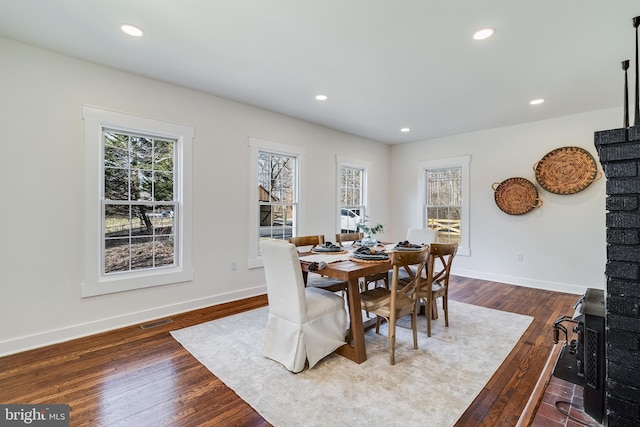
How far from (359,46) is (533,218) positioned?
409 cm

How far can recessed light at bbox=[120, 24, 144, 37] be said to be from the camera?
2332mm

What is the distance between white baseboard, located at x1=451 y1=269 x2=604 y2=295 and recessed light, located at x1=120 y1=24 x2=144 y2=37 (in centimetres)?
577

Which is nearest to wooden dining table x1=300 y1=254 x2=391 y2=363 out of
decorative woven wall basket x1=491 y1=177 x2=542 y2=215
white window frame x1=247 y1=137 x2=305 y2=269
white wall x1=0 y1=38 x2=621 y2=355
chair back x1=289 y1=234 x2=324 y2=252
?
chair back x1=289 y1=234 x2=324 y2=252

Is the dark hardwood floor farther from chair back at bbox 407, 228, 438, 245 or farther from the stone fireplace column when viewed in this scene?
chair back at bbox 407, 228, 438, 245

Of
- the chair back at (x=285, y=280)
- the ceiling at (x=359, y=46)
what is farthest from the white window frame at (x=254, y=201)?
the chair back at (x=285, y=280)

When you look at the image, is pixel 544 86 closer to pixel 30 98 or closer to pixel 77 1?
pixel 77 1

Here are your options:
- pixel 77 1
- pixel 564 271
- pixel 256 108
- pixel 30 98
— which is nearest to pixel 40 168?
pixel 30 98

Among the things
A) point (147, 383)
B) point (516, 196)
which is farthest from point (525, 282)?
point (147, 383)

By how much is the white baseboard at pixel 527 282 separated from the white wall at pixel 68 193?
4.17m

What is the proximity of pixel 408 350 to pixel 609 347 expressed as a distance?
1.42m

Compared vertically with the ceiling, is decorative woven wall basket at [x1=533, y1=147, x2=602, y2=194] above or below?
below

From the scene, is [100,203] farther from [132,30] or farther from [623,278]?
[623,278]

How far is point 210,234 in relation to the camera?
375 cm

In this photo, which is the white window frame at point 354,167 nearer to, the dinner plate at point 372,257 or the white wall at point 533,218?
the white wall at point 533,218
